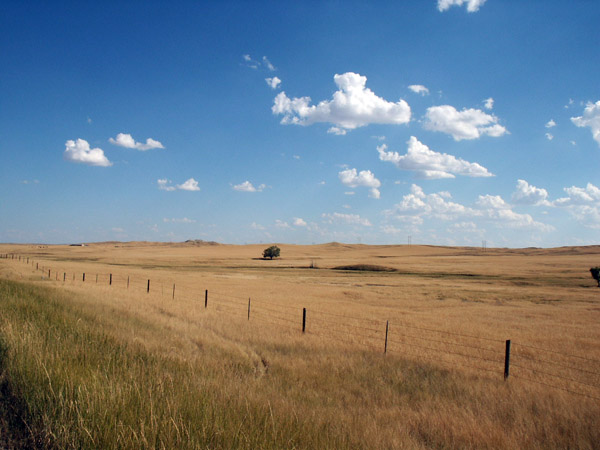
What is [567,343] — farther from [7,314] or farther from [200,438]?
[7,314]

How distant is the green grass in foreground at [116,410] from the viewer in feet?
12.2

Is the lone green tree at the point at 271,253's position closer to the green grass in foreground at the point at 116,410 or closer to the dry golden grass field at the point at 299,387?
the dry golden grass field at the point at 299,387

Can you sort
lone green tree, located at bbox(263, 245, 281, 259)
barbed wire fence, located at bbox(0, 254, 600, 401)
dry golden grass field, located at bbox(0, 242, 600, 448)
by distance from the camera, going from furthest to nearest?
lone green tree, located at bbox(263, 245, 281, 259)
barbed wire fence, located at bbox(0, 254, 600, 401)
dry golden grass field, located at bbox(0, 242, 600, 448)

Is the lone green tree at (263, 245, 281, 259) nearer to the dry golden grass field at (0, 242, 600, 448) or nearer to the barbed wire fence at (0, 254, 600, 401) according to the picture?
the barbed wire fence at (0, 254, 600, 401)


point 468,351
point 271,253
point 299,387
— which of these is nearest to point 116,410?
point 299,387

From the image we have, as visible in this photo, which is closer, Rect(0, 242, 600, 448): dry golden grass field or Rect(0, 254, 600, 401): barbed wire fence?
Rect(0, 242, 600, 448): dry golden grass field

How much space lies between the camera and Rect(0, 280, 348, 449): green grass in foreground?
371 cm

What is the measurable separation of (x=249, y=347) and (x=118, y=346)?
4586 millimetres

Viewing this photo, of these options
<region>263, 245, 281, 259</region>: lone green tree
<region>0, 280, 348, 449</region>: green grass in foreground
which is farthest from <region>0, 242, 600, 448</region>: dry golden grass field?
<region>263, 245, 281, 259</region>: lone green tree

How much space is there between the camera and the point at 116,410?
4.10 meters

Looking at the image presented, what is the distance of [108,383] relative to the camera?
196 inches

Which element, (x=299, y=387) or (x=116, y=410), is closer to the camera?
(x=116, y=410)

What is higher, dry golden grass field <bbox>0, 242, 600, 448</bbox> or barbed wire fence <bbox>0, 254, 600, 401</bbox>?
dry golden grass field <bbox>0, 242, 600, 448</bbox>

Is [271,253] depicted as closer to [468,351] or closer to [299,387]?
[468,351]
